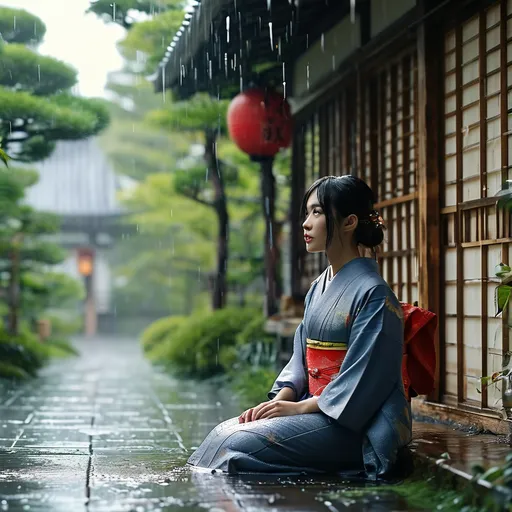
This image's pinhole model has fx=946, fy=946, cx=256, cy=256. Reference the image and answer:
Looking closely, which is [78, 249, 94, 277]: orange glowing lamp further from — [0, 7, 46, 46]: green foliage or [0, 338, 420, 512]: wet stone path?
[0, 7, 46, 46]: green foliage

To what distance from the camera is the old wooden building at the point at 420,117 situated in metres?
6.54

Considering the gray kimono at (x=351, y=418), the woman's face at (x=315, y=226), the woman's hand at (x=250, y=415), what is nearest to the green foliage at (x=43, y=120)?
the woman's face at (x=315, y=226)

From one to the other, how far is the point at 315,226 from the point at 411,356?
3.03 ft

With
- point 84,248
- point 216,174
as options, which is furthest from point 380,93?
point 84,248

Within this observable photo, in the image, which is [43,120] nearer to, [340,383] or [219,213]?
[219,213]

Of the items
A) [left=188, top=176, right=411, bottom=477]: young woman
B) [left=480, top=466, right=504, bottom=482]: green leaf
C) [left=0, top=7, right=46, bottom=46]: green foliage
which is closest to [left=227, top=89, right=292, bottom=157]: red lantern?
[left=0, top=7, right=46, bottom=46]: green foliage

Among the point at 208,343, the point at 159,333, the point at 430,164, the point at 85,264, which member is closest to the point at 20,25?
the point at 208,343

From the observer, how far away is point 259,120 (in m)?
10.9

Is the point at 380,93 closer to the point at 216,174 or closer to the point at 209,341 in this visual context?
the point at 209,341

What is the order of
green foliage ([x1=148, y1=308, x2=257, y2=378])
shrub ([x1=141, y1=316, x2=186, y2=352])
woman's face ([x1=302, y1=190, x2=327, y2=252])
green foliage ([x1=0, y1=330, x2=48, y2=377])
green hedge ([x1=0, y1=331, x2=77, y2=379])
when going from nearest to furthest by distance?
woman's face ([x1=302, y1=190, x2=327, y2=252]) < green hedge ([x1=0, y1=331, x2=77, y2=379]) < green foliage ([x1=0, y1=330, x2=48, y2=377]) < green foliage ([x1=148, y1=308, x2=257, y2=378]) < shrub ([x1=141, y1=316, x2=186, y2=352])

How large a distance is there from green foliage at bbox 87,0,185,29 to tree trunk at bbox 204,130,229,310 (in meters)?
4.60

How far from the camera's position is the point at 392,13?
322 inches

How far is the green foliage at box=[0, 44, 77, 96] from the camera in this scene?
39.2ft

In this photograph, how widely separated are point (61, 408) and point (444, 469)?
233 inches
